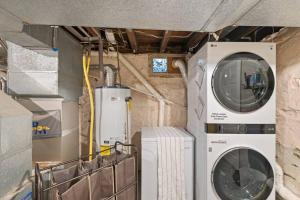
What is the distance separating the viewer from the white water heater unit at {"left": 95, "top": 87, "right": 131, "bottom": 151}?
7.19 feet

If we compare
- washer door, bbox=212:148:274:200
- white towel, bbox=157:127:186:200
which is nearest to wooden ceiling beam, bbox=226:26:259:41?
washer door, bbox=212:148:274:200

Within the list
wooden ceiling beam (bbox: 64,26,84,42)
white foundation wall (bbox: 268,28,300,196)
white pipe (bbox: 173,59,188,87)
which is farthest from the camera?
white pipe (bbox: 173,59,188,87)

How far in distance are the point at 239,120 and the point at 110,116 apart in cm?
126

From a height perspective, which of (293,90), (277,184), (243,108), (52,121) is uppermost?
(293,90)

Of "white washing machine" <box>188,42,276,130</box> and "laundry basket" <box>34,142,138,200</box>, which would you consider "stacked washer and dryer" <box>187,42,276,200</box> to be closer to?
"white washing machine" <box>188,42,276,130</box>

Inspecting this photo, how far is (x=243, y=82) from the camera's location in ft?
5.99

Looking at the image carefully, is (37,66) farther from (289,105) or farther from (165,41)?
(289,105)

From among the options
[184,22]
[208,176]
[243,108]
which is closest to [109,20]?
[184,22]

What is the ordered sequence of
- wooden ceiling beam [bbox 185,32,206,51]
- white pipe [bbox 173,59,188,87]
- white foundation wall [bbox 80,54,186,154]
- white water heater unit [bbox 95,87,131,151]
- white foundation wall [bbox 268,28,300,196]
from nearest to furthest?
1. white foundation wall [bbox 268,28,300,196]
2. white water heater unit [bbox 95,87,131,151]
3. wooden ceiling beam [bbox 185,32,206,51]
4. white pipe [bbox 173,59,188,87]
5. white foundation wall [bbox 80,54,186,154]

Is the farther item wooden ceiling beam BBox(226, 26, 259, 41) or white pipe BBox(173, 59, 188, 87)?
white pipe BBox(173, 59, 188, 87)

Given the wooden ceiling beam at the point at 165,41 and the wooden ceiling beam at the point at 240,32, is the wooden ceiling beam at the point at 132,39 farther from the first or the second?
the wooden ceiling beam at the point at 240,32

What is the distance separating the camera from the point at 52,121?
1.93 meters

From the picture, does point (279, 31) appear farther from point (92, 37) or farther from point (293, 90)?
point (92, 37)

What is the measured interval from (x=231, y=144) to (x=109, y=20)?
1.41 meters
